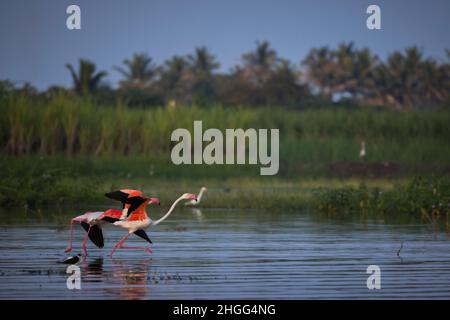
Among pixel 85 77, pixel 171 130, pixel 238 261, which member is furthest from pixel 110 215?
pixel 85 77

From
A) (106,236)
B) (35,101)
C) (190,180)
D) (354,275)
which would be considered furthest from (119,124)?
(354,275)

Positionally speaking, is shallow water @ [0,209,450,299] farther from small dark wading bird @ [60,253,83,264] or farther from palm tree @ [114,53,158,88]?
palm tree @ [114,53,158,88]

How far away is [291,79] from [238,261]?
48804 mm

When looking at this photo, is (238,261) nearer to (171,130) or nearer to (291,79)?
(171,130)

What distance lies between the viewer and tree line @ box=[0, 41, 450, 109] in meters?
59.6

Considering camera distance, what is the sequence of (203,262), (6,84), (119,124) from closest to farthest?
(203,262) < (119,124) < (6,84)

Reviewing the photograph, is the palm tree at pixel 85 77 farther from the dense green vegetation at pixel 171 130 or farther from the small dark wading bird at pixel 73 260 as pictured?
the small dark wading bird at pixel 73 260

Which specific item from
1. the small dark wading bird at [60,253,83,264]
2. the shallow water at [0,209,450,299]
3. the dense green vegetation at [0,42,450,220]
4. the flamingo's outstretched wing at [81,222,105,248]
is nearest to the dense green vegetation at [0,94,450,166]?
the dense green vegetation at [0,42,450,220]

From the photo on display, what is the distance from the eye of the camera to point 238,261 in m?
12.3

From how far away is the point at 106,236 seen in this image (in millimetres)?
15867

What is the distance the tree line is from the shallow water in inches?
1473
